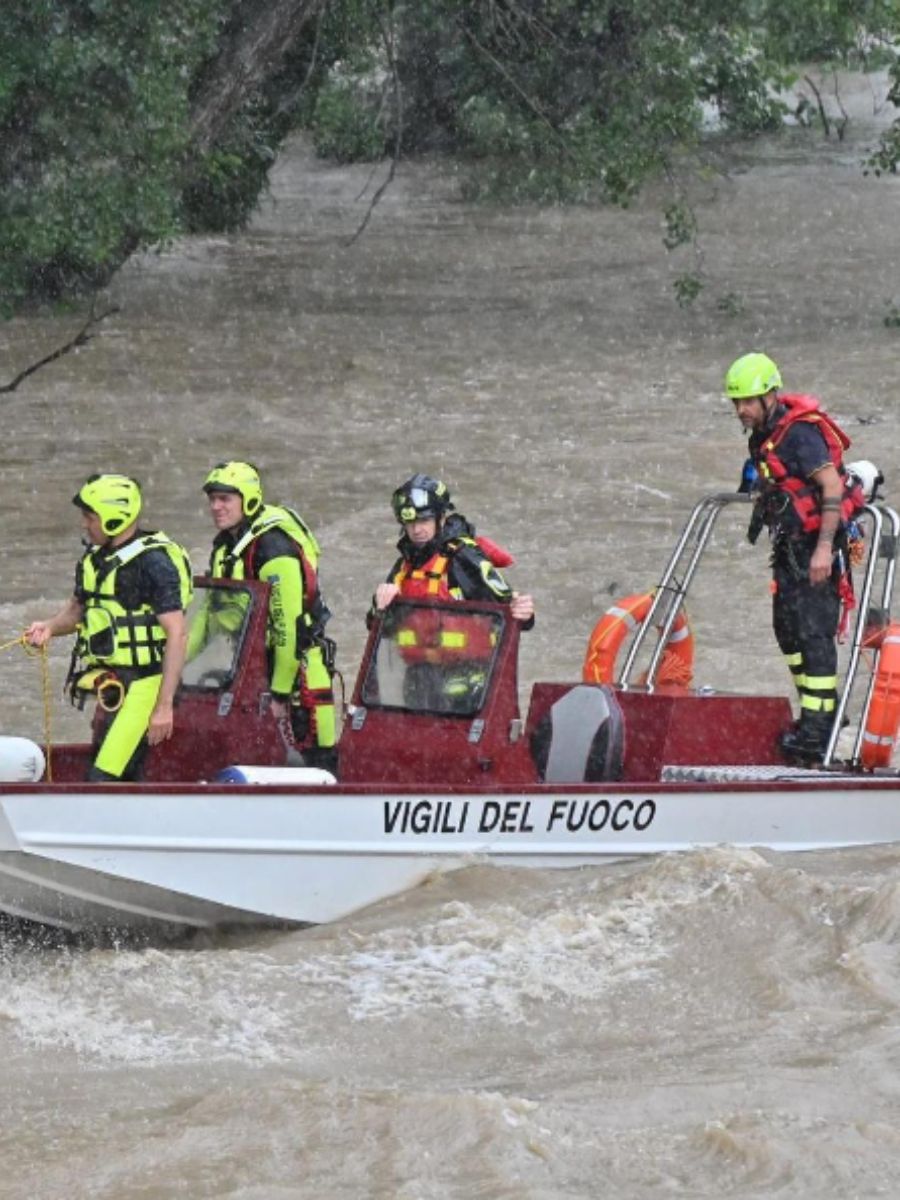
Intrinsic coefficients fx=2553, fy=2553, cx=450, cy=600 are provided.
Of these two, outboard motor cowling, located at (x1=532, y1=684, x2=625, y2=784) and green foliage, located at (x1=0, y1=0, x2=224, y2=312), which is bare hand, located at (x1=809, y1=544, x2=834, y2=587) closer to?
outboard motor cowling, located at (x1=532, y1=684, x2=625, y2=784)

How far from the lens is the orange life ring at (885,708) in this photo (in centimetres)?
1013

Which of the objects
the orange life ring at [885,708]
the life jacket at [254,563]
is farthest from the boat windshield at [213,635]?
the orange life ring at [885,708]

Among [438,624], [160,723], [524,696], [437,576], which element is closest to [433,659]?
[438,624]

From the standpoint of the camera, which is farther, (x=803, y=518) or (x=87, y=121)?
(x=87, y=121)

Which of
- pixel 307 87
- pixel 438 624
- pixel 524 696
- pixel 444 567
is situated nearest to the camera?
pixel 438 624

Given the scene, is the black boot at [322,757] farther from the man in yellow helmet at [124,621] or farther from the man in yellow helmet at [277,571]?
the man in yellow helmet at [124,621]

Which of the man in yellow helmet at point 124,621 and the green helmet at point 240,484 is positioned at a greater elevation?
the green helmet at point 240,484

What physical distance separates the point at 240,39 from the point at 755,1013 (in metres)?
12.6

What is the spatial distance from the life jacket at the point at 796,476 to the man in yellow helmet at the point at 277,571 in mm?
1883

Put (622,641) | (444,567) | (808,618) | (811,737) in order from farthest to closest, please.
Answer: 1. (622,641)
2. (811,737)
3. (808,618)
4. (444,567)

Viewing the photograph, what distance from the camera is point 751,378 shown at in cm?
1013

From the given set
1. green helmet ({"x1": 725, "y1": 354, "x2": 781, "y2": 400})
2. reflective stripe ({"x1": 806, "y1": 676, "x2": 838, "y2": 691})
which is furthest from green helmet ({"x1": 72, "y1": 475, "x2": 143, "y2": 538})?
reflective stripe ({"x1": 806, "y1": 676, "x2": 838, "y2": 691})

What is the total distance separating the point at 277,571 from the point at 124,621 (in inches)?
30.0

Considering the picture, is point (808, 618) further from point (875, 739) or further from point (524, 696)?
point (524, 696)
